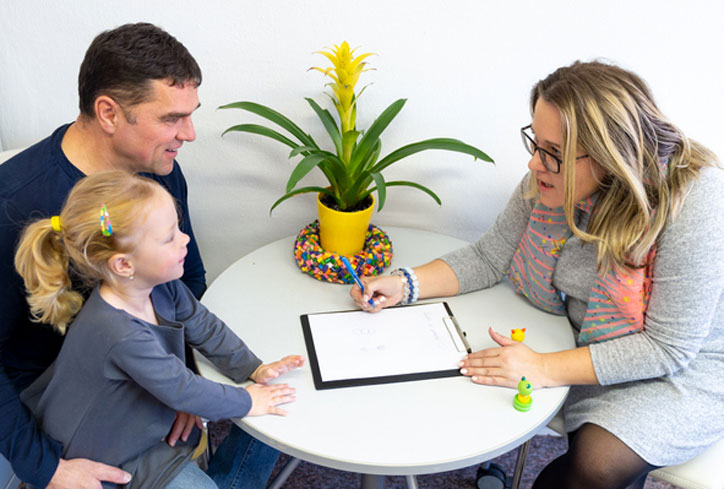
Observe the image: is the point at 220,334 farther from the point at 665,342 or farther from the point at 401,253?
the point at 665,342

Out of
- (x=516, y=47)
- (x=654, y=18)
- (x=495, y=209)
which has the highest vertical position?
(x=654, y=18)

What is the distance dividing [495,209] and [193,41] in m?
0.97

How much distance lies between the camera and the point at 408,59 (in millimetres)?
1648

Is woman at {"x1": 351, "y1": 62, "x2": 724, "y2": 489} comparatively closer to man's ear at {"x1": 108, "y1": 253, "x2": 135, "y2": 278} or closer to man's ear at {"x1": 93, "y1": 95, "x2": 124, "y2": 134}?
man's ear at {"x1": 108, "y1": 253, "x2": 135, "y2": 278}

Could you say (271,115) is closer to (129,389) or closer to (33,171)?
(33,171)

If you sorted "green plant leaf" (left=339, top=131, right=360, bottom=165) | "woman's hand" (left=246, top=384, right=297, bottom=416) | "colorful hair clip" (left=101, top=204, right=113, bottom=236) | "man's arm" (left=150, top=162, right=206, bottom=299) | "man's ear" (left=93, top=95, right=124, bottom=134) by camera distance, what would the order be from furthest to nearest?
"man's arm" (left=150, top=162, right=206, bottom=299) → "green plant leaf" (left=339, top=131, right=360, bottom=165) → "man's ear" (left=93, top=95, right=124, bottom=134) → "woman's hand" (left=246, top=384, right=297, bottom=416) → "colorful hair clip" (left=101, top=204, right=113, bottom=236)

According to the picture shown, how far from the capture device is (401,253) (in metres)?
1.68

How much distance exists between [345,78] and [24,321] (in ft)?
2.85

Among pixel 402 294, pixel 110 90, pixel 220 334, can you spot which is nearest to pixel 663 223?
pixel 402 294

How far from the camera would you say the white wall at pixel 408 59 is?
5.17ft

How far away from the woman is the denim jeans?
0.53m

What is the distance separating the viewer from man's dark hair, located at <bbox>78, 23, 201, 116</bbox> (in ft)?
4.02

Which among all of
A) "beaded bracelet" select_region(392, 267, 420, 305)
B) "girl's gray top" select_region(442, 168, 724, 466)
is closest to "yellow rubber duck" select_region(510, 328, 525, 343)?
"girl's gray top" select_region(442, 168, 724, 466)

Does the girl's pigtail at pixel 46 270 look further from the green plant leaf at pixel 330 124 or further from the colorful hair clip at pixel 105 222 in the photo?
the green plant leaf at pixel 330 124
